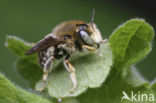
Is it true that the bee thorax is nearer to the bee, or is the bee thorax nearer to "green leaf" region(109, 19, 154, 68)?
the bee

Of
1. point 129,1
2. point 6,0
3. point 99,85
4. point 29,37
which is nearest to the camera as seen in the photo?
point 99,85

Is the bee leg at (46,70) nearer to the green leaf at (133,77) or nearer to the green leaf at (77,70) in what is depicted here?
the green leaf at (77,70)

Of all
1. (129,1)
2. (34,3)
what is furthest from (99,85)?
(129,1)

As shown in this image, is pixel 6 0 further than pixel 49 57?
Yes

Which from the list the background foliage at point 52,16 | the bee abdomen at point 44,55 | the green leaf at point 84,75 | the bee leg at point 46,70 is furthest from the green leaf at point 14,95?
the background foliage at point 52,16

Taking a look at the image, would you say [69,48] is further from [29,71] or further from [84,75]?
[84,75]

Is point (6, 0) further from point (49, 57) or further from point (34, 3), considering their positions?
point (49, 57)

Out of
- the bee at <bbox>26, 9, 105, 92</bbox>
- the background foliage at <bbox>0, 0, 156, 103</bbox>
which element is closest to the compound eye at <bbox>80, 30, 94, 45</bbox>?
the bee at <bbox>26, 9, 105, 92</bbox>

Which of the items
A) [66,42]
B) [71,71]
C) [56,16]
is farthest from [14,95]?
[56,16]
